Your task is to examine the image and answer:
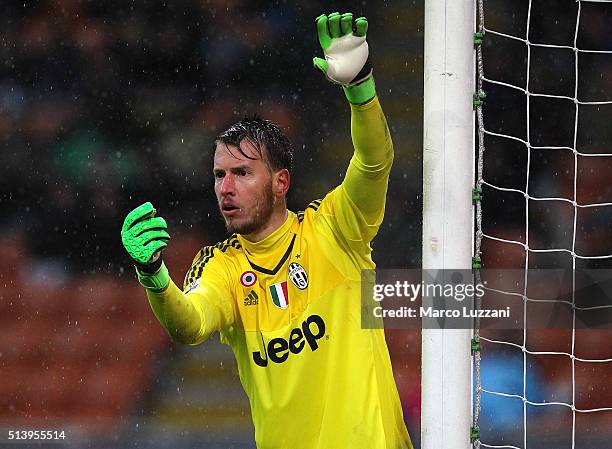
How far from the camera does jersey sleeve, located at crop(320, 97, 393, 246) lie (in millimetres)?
2885

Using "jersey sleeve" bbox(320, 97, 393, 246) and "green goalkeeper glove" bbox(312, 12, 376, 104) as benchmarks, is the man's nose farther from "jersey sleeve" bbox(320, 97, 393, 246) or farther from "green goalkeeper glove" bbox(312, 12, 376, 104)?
"green goalkeeper glove" bbox(312, 12, 376, 104)

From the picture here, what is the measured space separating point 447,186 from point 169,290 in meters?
0.90

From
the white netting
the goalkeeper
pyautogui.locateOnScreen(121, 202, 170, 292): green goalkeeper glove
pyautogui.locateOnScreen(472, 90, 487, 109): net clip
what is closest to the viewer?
pyautogui.locateOnScreen(121, 202, 170, 292): green goalkeeper glove

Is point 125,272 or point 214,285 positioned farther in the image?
point 125,272

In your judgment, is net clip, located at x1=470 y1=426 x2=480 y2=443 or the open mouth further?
net clip, located at x1=470 y1=426 x2=480 y2=443

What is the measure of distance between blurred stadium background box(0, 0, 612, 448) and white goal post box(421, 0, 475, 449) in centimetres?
319

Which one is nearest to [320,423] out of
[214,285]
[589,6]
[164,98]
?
[214,285]

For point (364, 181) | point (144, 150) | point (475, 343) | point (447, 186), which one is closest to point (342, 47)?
point (364, 181)

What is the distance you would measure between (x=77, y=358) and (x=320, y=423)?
147 inches

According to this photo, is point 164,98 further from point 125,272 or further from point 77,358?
point 77,358

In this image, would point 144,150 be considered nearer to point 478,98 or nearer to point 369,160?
point 478,98

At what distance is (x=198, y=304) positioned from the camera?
3021 millimetres

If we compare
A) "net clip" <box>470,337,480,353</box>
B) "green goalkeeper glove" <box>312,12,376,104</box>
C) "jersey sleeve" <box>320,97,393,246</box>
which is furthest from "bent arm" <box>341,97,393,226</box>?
"net clip" <box>470,337,480,353</box>

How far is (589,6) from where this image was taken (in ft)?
21.9
